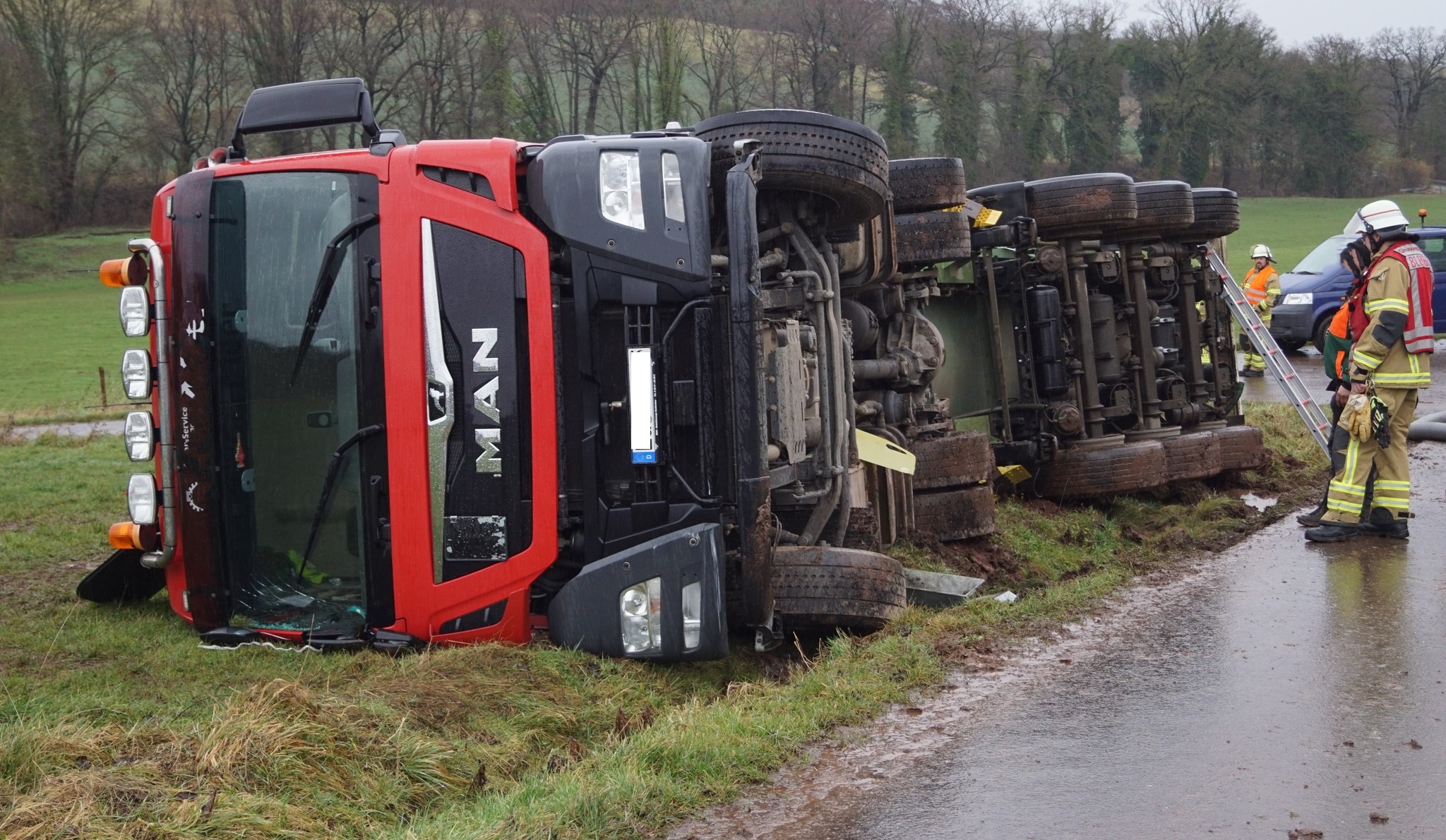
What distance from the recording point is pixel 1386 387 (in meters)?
6.95

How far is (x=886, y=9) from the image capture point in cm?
4850

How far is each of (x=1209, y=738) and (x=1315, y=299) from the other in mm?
17222

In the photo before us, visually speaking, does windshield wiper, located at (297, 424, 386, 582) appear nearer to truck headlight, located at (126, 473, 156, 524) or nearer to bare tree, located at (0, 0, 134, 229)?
truck headlight, located at (126, 473, 156, 524)

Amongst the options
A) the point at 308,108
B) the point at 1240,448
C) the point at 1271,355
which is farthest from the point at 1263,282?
the point at 308,108

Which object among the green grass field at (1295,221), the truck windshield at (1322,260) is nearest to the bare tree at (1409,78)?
the green grass field at (1295,221)

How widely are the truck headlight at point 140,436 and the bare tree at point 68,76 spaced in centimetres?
4693

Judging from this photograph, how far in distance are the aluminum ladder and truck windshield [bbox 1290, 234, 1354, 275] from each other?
1096 cm

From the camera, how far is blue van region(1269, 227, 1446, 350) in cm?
1909

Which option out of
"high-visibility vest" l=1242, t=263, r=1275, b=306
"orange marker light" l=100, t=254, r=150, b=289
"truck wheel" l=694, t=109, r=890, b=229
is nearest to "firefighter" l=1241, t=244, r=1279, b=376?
"high-visibility vest" l=1242, t=263, r=1275, b=306

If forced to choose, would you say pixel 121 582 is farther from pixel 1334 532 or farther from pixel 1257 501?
pixel 1257 501

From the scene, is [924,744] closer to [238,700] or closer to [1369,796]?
[1369,796]

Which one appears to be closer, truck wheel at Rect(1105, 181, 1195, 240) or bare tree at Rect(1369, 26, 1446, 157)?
truck wheel at Rect(1105, 181, 1195, 240)

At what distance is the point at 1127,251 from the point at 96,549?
6.81m

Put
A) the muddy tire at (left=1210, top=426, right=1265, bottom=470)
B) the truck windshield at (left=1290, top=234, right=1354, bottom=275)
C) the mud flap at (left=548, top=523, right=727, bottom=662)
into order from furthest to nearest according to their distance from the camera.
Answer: the truck windshield at (left=1290, top=234, right=1354, bottom=275), the muddy tire at (left=1210, top=426, right=1265, bottom=470), the mud flap at (left=548, top=523, right=727, bottom=662)
